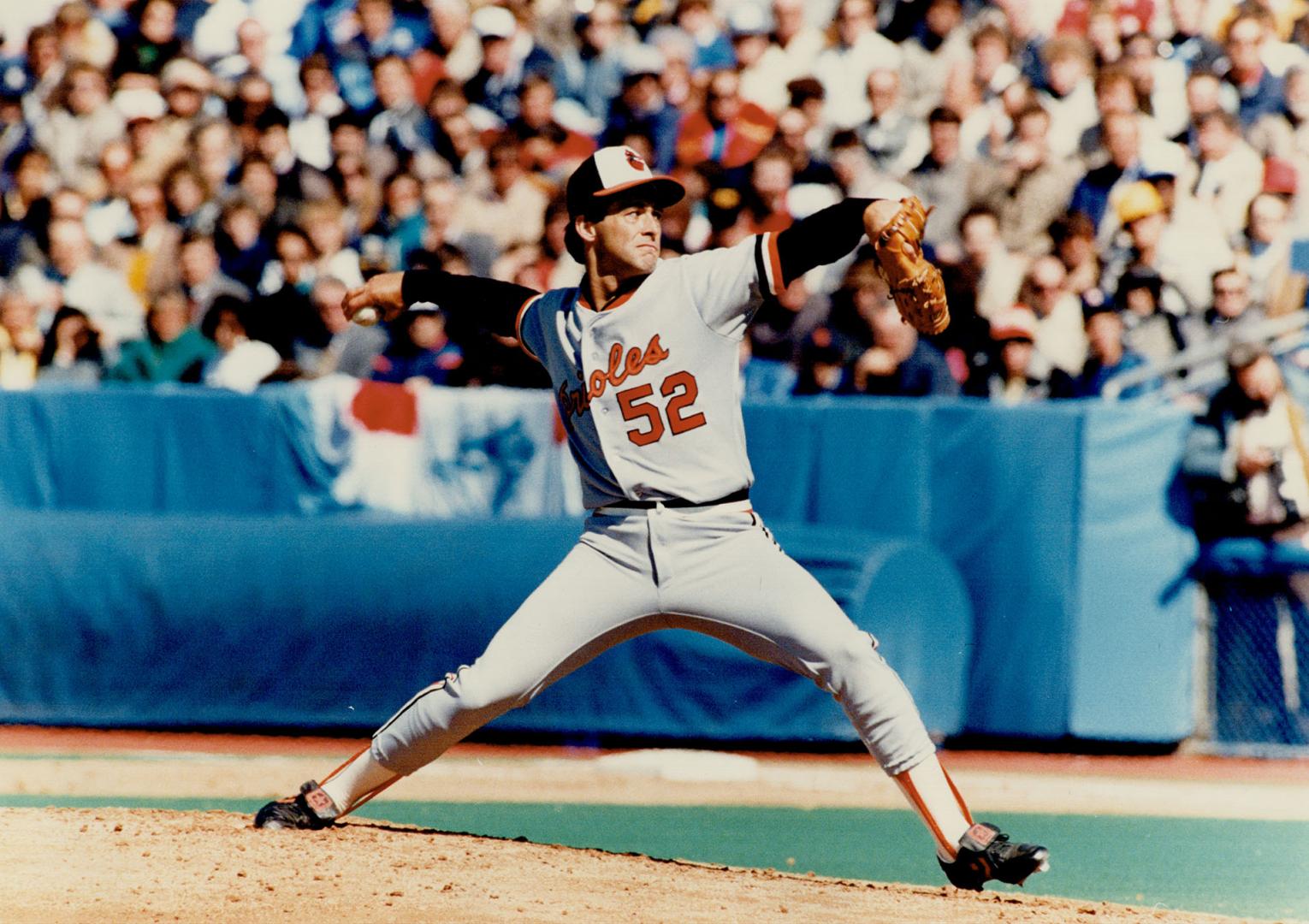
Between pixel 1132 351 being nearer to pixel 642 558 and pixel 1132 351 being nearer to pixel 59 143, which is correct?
pixel 642 558

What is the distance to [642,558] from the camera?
5.02 metres

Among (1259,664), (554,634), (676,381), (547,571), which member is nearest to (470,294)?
(676,381)

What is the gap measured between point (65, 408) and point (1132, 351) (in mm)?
5584

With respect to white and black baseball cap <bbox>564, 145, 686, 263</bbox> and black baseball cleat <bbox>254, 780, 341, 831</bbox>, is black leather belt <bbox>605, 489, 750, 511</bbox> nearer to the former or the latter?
white and black baseball cap <bbox>564, 145, 686, 263</bbox>

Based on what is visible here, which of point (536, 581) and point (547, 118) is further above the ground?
point (547, 118)

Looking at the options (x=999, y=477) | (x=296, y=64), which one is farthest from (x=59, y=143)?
(x=999, y=477)

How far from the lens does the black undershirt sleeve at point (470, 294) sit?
18.1ft

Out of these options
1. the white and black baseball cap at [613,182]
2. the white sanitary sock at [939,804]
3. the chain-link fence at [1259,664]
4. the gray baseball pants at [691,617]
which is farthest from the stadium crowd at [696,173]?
the white sanitary sock at [939,804]

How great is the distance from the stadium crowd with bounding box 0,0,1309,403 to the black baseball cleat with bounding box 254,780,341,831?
4.50m

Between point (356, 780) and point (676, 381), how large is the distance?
1550 millimetres

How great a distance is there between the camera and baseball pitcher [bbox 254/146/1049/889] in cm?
491

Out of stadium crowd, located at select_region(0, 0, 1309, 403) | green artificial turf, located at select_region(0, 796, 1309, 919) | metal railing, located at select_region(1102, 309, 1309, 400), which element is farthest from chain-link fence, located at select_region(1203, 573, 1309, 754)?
green artificial turf, located at select_region(0, 796, 1309, 919)

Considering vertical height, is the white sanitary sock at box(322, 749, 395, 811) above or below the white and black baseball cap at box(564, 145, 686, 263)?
below

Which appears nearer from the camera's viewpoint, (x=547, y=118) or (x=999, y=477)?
(x=999, y=477)
